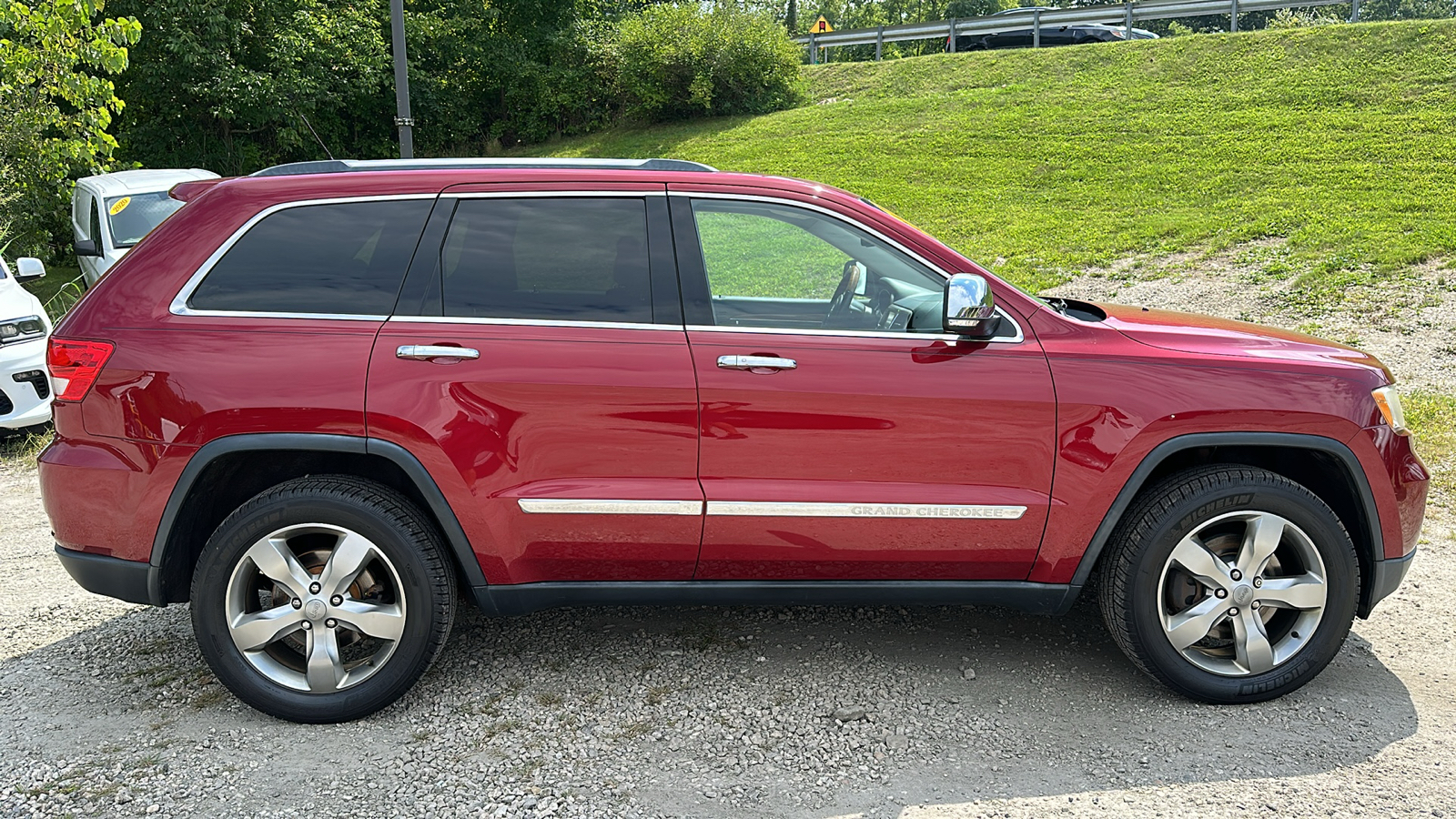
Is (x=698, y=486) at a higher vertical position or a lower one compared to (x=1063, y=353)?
lower

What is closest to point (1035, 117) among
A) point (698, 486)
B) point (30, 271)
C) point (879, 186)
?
point (879, 186)

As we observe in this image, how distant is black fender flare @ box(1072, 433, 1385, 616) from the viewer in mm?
3652

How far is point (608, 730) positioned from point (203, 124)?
948 inches

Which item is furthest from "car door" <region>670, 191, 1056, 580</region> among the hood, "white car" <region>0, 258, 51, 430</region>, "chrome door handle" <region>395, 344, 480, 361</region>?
"white car" <region>0, 258, 51, 430</region>

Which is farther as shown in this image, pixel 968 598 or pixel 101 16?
pixel 101 16

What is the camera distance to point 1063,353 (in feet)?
12.0

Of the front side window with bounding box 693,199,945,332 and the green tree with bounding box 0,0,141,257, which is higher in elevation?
the green tree with bounding box 0,0,141,257

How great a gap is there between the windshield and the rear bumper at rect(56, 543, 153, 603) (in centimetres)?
869

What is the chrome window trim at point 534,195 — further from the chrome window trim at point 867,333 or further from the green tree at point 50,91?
the green tree at point 50,91

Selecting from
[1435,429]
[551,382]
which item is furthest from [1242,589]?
[1435,429]

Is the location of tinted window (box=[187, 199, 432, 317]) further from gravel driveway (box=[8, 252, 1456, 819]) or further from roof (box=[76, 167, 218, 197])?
roof (box=[76, 167, 218, 197])

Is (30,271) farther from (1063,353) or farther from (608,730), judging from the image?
(1063,353)

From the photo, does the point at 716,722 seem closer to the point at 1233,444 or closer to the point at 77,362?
the point at 1233,444

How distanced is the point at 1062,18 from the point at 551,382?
26.1 metres
